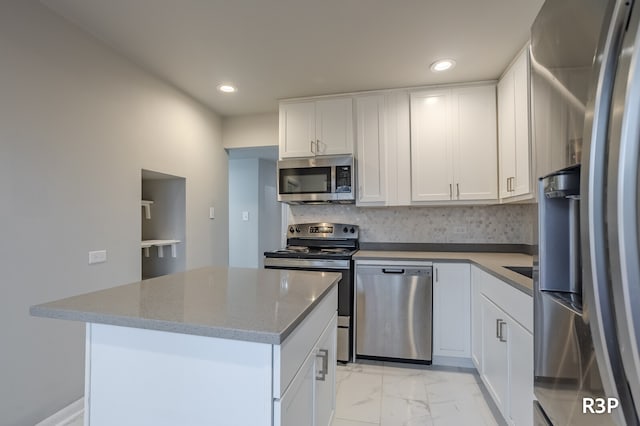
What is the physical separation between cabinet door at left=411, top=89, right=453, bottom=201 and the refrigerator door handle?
221 centimetres

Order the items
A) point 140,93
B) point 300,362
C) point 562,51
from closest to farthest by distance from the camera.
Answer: point 562,51, point 300,362, point 140,93

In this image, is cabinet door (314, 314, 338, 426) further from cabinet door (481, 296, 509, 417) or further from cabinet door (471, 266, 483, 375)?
cabinet door (471, 266, 483, 375)

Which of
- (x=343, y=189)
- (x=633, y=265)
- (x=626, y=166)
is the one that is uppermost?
(x=343, y=189)

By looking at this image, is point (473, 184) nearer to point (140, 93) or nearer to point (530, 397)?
point (530, 397)

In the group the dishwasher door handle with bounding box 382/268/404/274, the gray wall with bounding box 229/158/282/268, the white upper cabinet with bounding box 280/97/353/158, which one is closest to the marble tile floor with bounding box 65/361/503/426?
the dishwasher door handle with bounding box 382/268/404/274

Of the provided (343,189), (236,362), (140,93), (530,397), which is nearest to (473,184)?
(343,189)

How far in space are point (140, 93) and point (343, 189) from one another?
187cm

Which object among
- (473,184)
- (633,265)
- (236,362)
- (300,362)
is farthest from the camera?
(473,184)

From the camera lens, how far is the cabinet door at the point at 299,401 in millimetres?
849

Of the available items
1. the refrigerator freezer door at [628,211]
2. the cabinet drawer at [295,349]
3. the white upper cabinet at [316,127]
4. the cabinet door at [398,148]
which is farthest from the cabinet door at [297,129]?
the refrigerator freezer door at [628,211]

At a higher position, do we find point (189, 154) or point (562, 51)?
point (189, 154)

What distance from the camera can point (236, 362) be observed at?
0.86m

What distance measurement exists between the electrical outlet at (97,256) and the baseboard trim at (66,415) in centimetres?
87

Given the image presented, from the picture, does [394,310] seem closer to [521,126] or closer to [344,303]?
[344,303]
